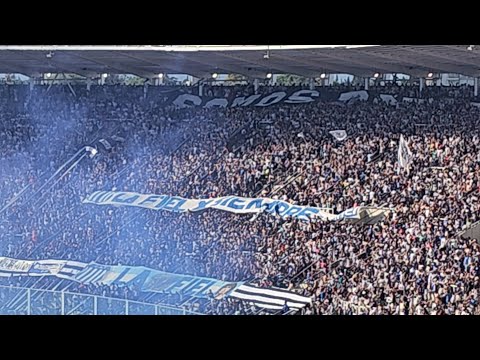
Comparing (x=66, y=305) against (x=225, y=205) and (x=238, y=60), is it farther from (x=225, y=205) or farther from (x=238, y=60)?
(x=238, y=60)

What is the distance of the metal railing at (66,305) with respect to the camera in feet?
31.3

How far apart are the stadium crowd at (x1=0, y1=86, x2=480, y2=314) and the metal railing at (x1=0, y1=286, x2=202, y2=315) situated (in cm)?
11

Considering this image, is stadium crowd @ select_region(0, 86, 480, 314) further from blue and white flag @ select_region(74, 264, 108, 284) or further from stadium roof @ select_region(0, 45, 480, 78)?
stadium roof @ select_region(0, 45, 480, 78)

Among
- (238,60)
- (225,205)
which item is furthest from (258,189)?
(238,60)

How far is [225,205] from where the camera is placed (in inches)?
419

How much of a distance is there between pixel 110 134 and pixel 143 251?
1.56 meters

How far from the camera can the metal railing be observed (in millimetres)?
9547

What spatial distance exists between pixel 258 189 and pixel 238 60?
1352 millimetres

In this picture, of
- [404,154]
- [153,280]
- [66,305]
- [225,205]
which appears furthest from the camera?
[225,205]

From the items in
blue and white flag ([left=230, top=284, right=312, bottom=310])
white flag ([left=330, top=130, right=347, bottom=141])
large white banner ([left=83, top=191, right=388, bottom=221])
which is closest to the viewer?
blue and white flag ([left=230, top=284, right=312, bottom=310])

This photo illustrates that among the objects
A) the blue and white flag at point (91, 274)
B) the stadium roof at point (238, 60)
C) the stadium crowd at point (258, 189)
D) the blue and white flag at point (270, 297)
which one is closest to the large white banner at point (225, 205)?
the stadium crowd at point (258, 189)

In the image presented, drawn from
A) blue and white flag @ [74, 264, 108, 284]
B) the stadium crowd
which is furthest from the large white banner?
blue and white flag @ [74, 264, 108, 284]

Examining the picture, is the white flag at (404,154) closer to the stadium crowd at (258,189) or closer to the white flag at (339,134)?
the stadium crowd at (258,189)
